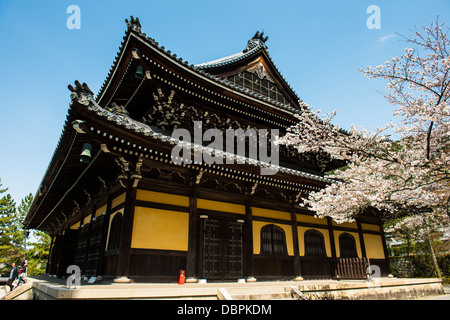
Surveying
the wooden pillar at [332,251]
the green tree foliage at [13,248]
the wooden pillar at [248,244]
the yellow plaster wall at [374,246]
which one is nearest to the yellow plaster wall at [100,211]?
the wooden pillar at [248,244]

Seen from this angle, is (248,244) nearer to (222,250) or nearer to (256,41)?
(222,250)

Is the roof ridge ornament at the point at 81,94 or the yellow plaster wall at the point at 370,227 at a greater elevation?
the roof ridge ornament at the point at 81,94

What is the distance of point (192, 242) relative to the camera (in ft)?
28.1

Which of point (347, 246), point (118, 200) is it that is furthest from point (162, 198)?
point (347, 246)

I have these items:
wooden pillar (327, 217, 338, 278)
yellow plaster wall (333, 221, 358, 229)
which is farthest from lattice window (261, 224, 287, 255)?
yellow plaster wall (333, 221, 358, 229)

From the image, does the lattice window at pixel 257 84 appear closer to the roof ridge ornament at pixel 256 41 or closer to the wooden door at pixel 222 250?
the roof ridge ornament at pixel 256 41

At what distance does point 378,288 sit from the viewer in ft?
31.8

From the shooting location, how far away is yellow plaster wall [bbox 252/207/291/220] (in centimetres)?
1057

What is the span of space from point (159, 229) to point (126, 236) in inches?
39.4

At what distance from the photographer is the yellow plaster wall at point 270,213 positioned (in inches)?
416

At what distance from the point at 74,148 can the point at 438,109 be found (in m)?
9.40

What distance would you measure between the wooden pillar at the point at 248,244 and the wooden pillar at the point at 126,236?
13.4ft
